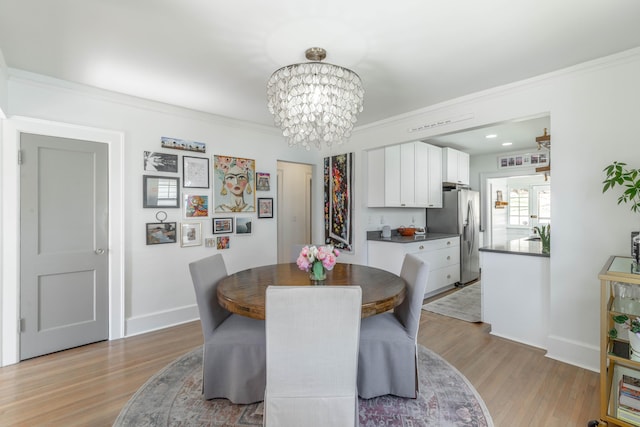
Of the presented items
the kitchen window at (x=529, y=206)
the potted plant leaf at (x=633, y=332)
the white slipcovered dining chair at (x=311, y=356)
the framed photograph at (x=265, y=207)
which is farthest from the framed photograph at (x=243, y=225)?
the kitchen window at (x=529, y=206)

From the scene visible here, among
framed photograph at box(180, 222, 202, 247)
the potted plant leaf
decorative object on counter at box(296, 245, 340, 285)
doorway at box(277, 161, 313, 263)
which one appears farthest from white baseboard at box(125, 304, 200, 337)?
the potted plant leaf

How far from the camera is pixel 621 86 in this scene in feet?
7.27

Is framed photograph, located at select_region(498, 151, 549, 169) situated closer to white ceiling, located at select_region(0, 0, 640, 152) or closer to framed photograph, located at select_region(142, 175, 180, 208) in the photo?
white ceiling, located at select_region(0, 0, 640, 152)

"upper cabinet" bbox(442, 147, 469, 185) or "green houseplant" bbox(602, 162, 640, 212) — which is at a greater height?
"upper cabinet" bbox(442, 147, 469, 185)

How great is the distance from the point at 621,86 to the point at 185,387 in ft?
12.5

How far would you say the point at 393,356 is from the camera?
1927mm

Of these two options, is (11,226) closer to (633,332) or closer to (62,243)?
(62,243)

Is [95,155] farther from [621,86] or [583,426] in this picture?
[621,86]

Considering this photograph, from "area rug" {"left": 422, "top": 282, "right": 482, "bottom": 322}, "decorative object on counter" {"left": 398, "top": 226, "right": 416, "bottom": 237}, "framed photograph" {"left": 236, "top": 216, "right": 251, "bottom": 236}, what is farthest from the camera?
"decorative object on counter" {"left": 398, "top": 226, "right": 416, "bottom": 237}

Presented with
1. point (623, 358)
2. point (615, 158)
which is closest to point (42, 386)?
point (623, 358)

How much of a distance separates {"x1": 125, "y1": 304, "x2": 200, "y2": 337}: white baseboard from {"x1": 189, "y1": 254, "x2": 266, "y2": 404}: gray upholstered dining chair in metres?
1.59

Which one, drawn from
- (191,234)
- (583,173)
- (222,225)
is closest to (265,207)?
(222,225)

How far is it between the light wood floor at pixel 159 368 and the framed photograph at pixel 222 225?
1.16 m

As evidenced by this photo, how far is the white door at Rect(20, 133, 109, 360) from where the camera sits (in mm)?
2545
